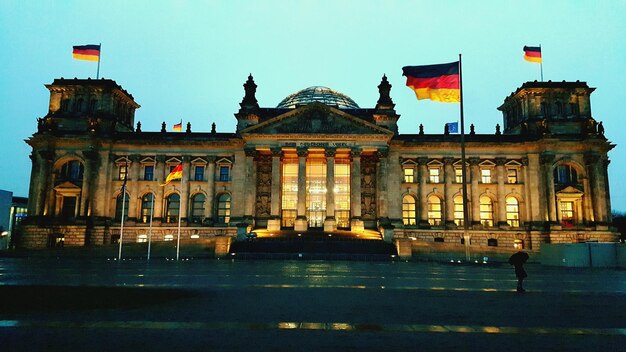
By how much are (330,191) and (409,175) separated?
39.8 ft

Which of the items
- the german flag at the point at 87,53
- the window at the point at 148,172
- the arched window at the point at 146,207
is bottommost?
the arched window at the point at 146,207

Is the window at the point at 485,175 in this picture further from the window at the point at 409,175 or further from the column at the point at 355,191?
the column at the point at 355,191

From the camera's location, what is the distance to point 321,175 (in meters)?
58.8

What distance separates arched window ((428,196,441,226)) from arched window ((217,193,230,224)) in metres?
26.4

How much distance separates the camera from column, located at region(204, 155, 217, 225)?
57656 mm

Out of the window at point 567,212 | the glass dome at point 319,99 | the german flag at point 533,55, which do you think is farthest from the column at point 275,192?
the window at point 567,212

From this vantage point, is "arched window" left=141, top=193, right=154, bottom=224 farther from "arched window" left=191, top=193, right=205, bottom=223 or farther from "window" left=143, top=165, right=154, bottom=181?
"arched window" left=191, top=193, right=205, bottom=223

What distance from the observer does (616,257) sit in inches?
1325

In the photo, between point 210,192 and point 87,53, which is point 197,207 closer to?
point 210,192

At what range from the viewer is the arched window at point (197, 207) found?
58688mm

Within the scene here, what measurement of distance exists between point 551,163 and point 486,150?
7836mm

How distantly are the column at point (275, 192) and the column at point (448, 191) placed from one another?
2153 cm

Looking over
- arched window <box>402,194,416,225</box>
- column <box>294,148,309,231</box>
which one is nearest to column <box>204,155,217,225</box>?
column <box>294,148,309,231</box>

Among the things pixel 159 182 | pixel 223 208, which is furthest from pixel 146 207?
pixel 223 208
